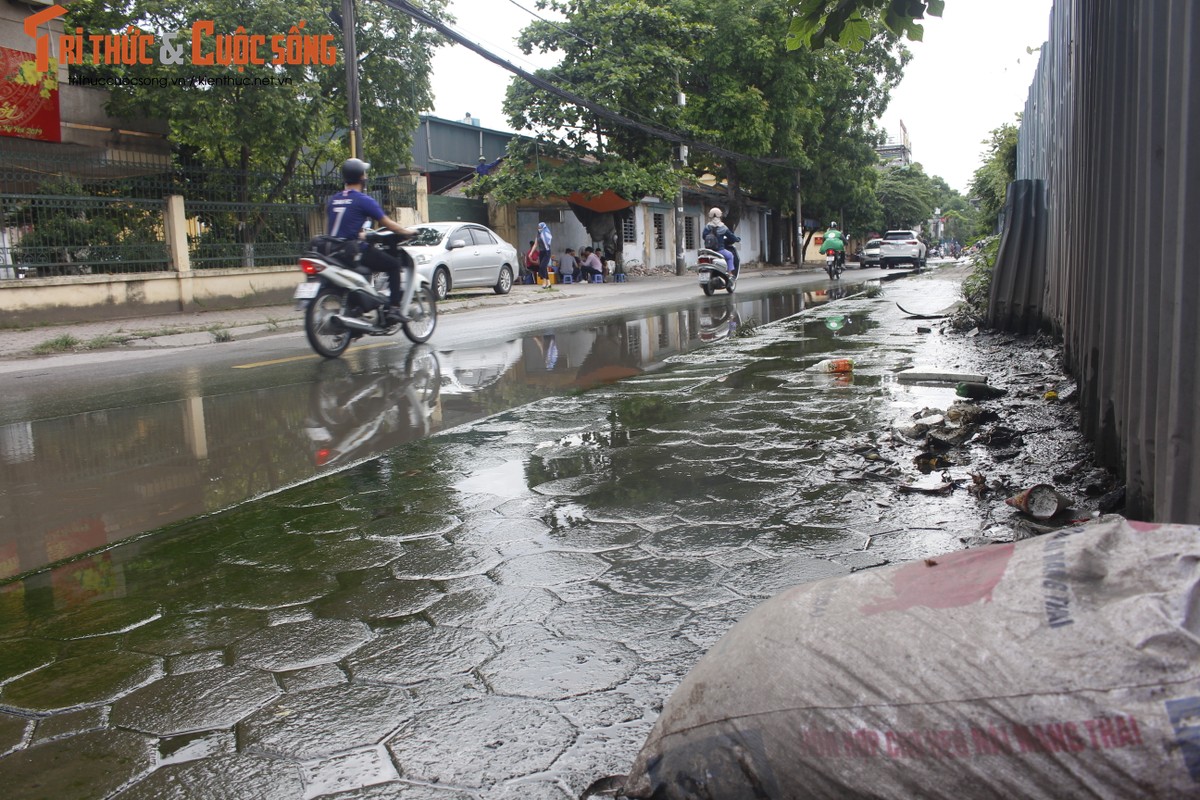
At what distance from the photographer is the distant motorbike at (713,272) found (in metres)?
18.3

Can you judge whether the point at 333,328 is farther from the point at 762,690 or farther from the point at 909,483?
the point at 762,690

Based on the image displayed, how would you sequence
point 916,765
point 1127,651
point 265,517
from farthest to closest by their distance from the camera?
point 265,517, point 916,765, point 1127,651

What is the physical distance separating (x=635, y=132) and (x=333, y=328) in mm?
20645

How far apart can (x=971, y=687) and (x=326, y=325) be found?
317 inches

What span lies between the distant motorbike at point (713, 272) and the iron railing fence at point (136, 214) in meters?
7.23

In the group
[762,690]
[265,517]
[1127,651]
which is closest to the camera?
[1127,651]

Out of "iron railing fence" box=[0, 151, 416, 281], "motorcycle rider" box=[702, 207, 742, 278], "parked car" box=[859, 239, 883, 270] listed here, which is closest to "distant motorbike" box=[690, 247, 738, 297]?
"motorcycle rider" box=[702, 207, 742, 278]

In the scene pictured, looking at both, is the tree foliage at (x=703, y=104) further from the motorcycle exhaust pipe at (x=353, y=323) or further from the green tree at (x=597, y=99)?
the motorcycle exhaust pipe at (x=353, y=323)

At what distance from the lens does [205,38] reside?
51.8 feet

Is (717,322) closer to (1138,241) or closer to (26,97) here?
(1138,241)

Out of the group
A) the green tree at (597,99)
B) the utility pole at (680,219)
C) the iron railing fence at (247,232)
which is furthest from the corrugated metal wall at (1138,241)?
the utility pole at (680,219)

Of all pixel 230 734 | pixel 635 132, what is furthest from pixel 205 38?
pixel 230 734

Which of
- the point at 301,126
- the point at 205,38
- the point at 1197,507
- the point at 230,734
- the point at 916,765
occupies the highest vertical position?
the point at 205,38

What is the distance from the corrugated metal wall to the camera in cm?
223
